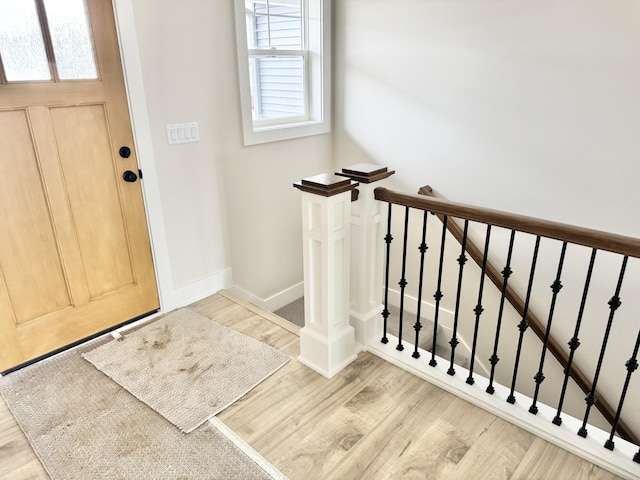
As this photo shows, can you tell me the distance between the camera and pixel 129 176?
8.03ft

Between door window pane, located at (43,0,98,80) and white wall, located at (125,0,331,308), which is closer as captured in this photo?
door window pane, located at (43,0,98,80)

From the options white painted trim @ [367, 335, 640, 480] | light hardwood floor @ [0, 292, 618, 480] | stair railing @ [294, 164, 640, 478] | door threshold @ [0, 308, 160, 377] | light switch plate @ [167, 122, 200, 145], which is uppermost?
light switch plate @ [167, 122, 200, 145]

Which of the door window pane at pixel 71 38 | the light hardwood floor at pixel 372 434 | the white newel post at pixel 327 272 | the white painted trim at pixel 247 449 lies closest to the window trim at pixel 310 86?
the door window pane at pixel 71 38

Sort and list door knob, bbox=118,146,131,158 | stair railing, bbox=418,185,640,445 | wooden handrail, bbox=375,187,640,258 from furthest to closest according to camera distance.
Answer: stair railing, bbox=418,185,640,445 → door knob, bbox=118,146,131,158 → wooden handrail, bbox=375,187,640,258

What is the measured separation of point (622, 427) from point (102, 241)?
126 inches

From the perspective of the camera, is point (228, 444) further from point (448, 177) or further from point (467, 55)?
point (467, 55)

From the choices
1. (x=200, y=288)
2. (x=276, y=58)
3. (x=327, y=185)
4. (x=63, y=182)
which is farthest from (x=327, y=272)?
(x=276, y=58)

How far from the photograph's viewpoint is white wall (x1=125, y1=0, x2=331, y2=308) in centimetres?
246

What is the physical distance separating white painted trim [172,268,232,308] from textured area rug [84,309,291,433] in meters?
0.21

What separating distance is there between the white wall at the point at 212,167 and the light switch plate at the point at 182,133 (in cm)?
3

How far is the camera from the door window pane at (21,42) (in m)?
1.93

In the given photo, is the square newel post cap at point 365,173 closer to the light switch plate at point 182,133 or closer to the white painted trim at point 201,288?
the light switch plate at point 182,133

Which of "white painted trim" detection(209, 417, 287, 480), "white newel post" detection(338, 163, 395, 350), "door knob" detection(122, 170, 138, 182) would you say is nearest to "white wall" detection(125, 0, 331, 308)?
"door knob" detection(122, 170, 138, 182)

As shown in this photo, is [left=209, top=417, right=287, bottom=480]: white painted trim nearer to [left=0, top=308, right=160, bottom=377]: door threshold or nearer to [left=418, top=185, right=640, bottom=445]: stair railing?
[left=0, top=308, right=160, bottom=377]: door threshold
